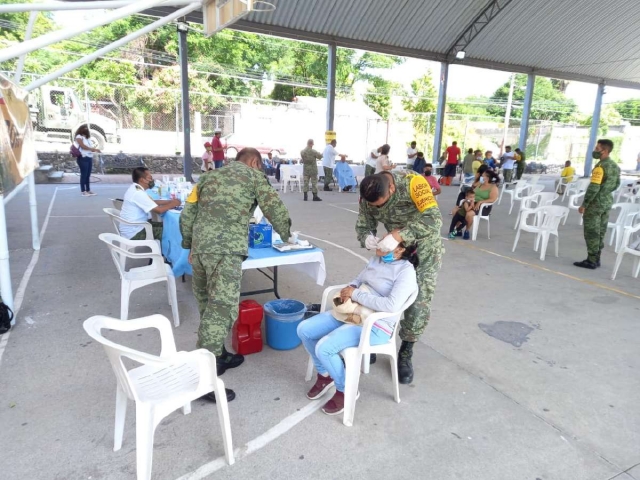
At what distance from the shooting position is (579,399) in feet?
9.09

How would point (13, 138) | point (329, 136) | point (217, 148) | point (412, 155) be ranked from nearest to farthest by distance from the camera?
point (13, 138) → point (217, 148) → point (329, 136) → point (412, 155)

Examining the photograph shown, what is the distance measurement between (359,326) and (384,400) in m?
0.55

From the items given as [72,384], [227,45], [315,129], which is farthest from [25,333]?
[227,45]

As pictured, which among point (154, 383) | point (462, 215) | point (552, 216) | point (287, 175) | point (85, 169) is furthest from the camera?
point (287, 175)

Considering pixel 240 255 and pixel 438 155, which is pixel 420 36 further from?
pixel 240 255

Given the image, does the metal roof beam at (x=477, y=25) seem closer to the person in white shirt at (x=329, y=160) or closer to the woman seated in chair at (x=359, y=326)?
the person in white shirt at (x=329, y=160)

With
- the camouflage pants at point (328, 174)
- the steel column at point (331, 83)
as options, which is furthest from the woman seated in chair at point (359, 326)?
the steel column at point (331, 83)

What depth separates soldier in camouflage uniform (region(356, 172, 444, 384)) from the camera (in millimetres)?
2537

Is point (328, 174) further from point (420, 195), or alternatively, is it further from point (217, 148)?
point (420, 195)

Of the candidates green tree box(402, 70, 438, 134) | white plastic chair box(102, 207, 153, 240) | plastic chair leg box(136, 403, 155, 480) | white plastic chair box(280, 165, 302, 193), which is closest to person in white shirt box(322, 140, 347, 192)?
white plastic chair box(280, 165, 302, 193)

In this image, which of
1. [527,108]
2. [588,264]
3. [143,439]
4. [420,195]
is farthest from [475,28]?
[143,439]

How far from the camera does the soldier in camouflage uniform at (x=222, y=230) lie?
2559 mm

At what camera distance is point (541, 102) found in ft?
119

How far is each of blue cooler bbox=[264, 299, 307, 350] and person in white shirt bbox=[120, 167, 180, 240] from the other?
205 centimetres
